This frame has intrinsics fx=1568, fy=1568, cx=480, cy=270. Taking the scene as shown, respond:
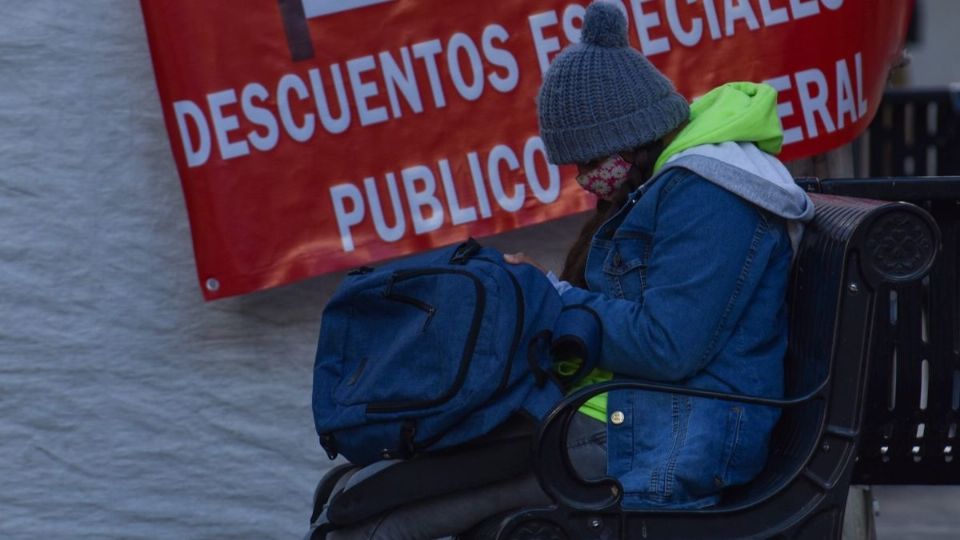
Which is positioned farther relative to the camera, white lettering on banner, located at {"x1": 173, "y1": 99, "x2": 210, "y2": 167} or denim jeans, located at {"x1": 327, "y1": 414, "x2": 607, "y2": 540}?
white lettering on banner, located at {"x1": 173, "y1": 99, "x2": 210, "y2": 167}

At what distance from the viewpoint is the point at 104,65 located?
424 centimetres

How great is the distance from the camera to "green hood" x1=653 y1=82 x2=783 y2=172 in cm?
282

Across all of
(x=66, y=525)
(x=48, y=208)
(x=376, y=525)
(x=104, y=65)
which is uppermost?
(x=104, y=65)

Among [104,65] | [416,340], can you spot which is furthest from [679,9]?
[416,340]

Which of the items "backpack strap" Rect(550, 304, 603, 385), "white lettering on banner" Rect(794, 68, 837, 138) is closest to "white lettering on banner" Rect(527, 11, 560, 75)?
"white lettering on banner" Rect(794, 68, 837, 138)

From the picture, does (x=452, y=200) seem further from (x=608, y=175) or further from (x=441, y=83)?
(x=608, y=175)

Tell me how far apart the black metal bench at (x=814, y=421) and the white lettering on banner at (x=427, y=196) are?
4.71 feet

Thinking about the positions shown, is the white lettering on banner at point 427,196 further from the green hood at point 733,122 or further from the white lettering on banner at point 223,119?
the green hood at point 733,122

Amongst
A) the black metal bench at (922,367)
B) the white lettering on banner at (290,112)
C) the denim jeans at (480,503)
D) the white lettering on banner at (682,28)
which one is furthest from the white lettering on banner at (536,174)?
the denim jeans at (480,503)

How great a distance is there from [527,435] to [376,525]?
322 millimetres

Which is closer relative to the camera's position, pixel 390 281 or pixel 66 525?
pixel 390 281

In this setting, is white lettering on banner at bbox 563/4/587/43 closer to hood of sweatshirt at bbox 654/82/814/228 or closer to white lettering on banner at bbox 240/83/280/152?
white lettering on banner at bbox 240/83/280/152

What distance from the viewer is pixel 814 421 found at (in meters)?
2.70

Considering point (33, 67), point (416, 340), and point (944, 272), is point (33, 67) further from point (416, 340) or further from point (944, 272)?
point (944, 272)
